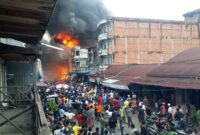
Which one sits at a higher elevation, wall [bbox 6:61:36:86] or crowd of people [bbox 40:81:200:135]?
wall [bbox 6:61:36:86]

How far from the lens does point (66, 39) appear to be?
4841 centimetres

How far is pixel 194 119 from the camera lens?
16828 millimetres

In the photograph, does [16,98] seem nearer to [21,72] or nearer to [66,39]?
[21,72]

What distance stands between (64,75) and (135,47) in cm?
1773

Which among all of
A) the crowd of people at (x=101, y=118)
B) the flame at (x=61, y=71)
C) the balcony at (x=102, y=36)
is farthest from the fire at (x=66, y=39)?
the crowd of people at (x=101, y=118)

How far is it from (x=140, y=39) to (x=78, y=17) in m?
9.93

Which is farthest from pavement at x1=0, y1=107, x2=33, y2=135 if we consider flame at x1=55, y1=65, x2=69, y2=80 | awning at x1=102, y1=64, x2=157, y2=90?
flame at x1=55, y1=65, x2=69, y2=80

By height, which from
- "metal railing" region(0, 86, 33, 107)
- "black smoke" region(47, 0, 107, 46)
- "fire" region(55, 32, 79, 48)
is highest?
"black smoke" region(47, 0, 107, 46)

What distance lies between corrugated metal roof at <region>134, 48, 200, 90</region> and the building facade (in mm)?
19871

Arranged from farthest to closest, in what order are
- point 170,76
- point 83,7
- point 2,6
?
point 83,7 → point 170,76 → point 2,6

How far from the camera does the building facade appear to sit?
4419 centimetres

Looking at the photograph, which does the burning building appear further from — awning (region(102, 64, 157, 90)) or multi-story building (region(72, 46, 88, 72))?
awning (region(102, 64, 157, 90))

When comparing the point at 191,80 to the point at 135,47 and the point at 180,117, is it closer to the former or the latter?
the point at 180,117

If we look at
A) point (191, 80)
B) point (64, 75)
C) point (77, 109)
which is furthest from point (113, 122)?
point (64, 75)
